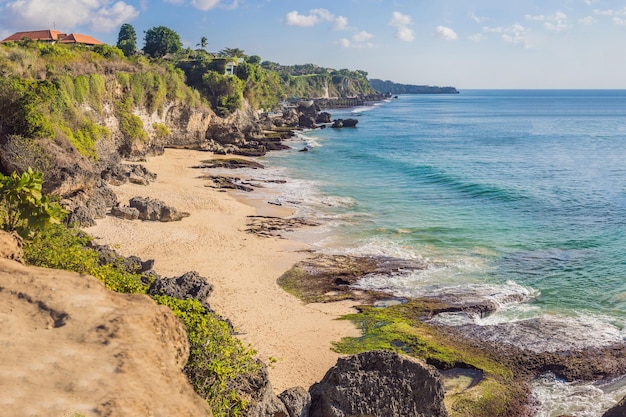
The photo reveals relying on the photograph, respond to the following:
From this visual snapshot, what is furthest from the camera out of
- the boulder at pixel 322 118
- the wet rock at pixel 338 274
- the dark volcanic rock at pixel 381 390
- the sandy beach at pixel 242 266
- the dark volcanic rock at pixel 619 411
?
the boulder at pixel 322 118

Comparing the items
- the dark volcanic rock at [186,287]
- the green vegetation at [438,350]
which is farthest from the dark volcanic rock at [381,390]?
the dark volcanic rock at [186,287]

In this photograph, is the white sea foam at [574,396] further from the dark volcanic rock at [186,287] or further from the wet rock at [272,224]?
the wet rock at [272,224]

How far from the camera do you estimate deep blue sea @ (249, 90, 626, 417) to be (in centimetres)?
2241

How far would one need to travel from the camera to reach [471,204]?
40281 millimetres

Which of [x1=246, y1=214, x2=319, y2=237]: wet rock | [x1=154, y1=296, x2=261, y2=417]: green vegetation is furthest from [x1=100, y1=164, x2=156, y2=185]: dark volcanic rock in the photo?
[x1=154, y1=296, x2=261, y2=417]: green vegetation

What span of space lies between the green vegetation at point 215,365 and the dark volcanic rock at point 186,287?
663 cm

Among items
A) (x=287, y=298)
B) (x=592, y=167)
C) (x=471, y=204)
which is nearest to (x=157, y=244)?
(x=287, y=298)

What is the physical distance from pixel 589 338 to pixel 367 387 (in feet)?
36.3

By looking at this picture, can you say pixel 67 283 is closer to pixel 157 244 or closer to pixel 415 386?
pixel 415 386

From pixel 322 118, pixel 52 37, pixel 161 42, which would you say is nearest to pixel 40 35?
pixel 52 37

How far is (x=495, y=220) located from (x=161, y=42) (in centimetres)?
7355

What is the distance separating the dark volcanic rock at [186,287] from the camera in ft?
61.5

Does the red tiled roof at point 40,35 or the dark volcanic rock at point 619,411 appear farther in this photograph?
the red tiled roof at point 40,35

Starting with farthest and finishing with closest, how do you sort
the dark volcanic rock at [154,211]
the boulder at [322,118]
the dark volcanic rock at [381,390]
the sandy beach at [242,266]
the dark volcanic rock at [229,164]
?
the boulder at [322,118] < the dark volcanic rock at [229,164] < the dark volcanic rock at [154,211] < the sandy beach at [242,266] < the dark volcanic rock at [381,390]
